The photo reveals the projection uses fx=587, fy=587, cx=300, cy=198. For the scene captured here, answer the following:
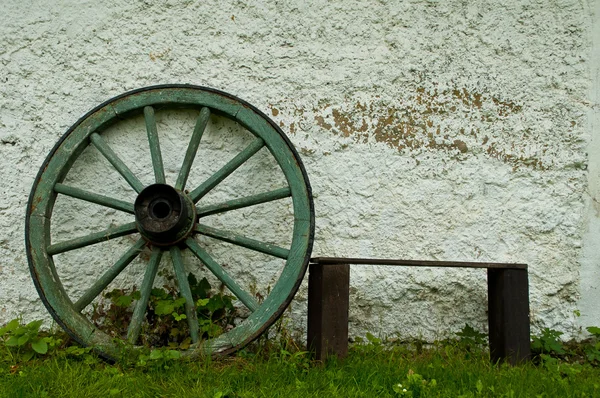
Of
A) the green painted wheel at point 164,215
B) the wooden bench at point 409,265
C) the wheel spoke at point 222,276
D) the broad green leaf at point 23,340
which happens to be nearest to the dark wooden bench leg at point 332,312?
the wooden bench at point 409,265

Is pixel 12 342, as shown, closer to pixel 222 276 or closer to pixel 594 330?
pixel 222 276

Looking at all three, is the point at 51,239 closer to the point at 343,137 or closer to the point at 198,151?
the point at 198,151

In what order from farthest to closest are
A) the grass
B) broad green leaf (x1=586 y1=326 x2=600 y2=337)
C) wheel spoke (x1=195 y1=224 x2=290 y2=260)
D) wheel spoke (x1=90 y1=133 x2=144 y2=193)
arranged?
broad green leaf (x1=586 y1=326 x2=600 y2=337) → wheel spoke (x1=90 y1=133 x2=144 y2=193) → wheel spoke (x1=195 y1=224 x2=290 y2=260) → the grass

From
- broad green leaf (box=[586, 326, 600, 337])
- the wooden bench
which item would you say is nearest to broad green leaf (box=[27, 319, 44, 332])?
the wooden bench

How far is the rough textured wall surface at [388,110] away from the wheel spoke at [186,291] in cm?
52

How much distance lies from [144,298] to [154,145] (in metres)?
0.71

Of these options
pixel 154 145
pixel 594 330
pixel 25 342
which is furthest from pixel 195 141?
pixel 594 330

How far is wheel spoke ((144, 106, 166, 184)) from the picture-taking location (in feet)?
8.95

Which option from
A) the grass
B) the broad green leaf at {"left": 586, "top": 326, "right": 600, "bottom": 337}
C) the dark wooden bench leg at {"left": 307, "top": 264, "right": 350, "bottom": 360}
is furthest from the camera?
the broad green leaf at {"left": 586, "top": 326, "right": 600, "bottom": 337}

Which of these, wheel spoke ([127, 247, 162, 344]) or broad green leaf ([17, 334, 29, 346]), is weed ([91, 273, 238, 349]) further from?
broad green leaf ([17, 334, 29, 346])

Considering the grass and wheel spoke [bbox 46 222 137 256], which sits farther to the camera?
wheel spoke [bbox 46 222 137 256]

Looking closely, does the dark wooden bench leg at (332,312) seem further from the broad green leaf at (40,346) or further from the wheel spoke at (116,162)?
the broad green leaf at (40,346)

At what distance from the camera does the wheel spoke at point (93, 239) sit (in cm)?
266

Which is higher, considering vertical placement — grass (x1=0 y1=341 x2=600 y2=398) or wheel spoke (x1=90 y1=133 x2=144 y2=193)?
wheel spoke (x1=90 y1=133 x2=144 y2=193)
